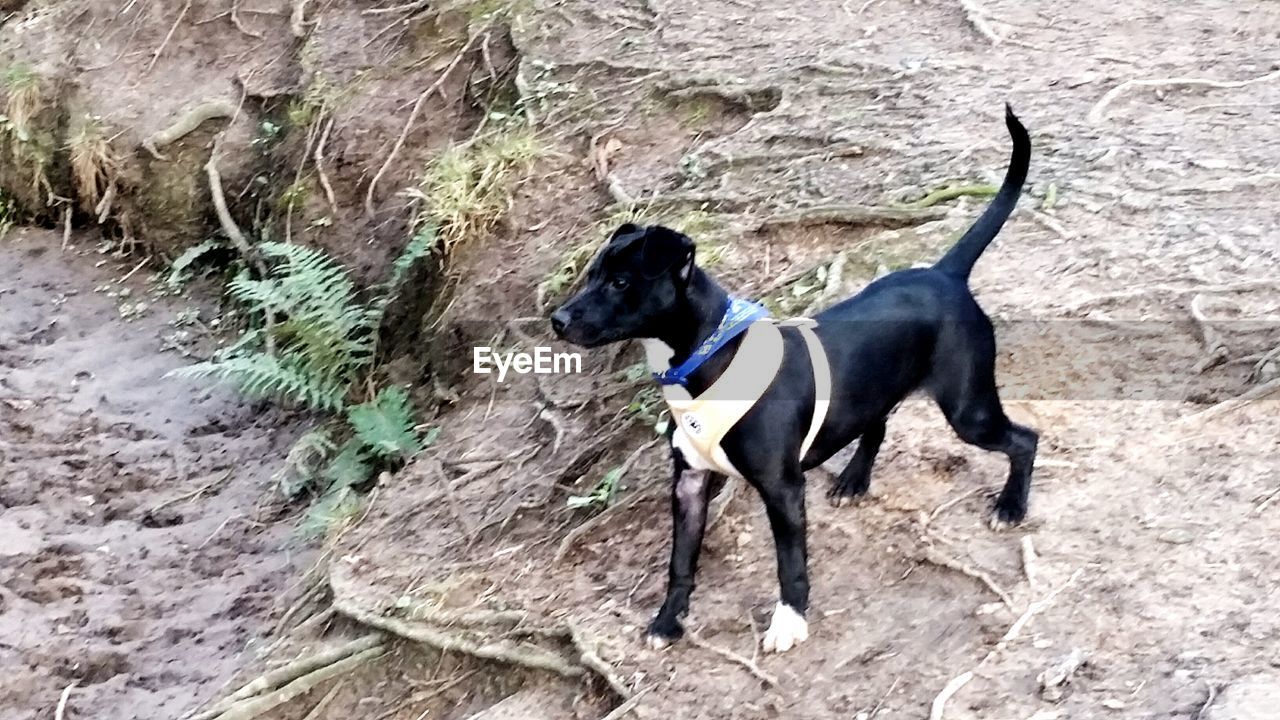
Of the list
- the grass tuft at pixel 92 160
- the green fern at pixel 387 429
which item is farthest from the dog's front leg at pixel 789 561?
the grass tuft at pixel 92 160

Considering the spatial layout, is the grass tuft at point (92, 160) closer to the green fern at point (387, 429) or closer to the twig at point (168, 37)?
the twig at point (168, 37)

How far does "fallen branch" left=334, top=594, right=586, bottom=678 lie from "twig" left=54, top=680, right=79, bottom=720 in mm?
1248

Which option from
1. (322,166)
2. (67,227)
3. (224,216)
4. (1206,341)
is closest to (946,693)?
(1206,341)

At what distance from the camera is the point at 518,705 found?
13.0 feet

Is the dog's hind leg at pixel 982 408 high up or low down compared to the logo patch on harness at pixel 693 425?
down

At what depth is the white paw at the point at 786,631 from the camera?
12.0 ft

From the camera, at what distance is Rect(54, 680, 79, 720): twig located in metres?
4.82

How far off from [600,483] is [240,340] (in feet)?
12.4

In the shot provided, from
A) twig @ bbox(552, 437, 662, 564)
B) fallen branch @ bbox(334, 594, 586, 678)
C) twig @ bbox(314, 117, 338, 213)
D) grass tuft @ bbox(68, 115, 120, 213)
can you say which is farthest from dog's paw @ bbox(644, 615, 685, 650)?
grass tuft @ bbox(68, 115, 120, 213)

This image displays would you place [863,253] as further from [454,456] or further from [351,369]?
[351,369]

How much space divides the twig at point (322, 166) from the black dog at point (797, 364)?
4203 millimetres

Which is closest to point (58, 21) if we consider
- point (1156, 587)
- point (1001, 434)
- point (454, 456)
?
point (454, 456)

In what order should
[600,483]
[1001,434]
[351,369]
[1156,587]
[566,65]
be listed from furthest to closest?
[566,65], [351,369], [600,483], [1001,434], [1156,587]

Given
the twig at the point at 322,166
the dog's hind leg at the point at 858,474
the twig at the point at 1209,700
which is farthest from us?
the twig at the point at 322,166
